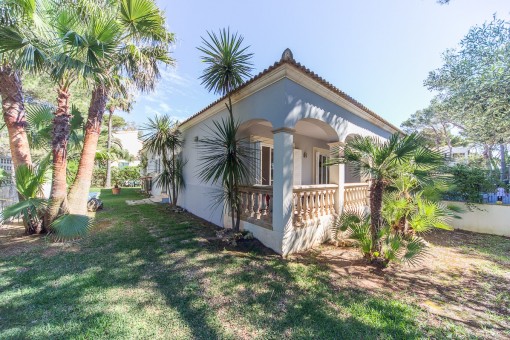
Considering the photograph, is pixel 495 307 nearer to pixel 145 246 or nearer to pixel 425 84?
pixel 145 246

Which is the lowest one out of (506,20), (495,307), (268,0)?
(495,307)

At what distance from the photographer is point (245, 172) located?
6289 millimetres

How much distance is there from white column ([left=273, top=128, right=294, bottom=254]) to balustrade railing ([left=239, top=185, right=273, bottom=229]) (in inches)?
23.1

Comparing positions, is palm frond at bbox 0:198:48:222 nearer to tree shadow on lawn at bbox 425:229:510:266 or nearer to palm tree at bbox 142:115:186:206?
palm tree at bbox 142:115:186:206

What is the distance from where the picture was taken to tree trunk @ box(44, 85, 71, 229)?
20.0ft

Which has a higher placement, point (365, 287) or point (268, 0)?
point (268, 0)

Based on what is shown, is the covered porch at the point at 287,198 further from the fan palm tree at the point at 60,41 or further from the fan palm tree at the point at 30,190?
the fan palm tree at the point at 30,190

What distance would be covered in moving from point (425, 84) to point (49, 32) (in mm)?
14714

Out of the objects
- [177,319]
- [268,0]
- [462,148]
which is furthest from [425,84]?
[462,148]

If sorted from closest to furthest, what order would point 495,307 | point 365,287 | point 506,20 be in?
point 495,307
point 365,287
point 506,20

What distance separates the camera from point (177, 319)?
2.91 metres

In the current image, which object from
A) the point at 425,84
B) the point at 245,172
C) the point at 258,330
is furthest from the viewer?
the point at 425,84

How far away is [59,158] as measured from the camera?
615cm

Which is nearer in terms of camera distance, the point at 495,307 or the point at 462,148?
the point at 495,307
